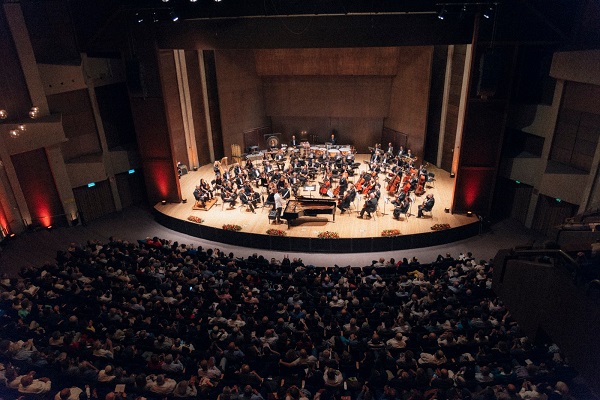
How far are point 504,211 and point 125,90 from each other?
52.6 ft

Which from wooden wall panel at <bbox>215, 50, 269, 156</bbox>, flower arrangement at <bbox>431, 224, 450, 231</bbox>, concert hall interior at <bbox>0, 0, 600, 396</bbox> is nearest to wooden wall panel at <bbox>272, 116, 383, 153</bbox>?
wooden wall panel at <bbox>215, 50, 269, 156</bbox>

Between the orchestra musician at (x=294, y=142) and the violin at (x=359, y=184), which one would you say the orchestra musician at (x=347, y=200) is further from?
the orchestra musician at (x=294, y=142)

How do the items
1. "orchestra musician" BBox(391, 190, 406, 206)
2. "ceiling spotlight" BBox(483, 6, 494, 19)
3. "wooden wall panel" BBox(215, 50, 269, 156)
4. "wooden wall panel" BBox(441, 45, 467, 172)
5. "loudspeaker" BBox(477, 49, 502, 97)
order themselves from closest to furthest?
"ceiling spotlight" BBox(483, 6, 494, 19) < "loudspeaker" BBox(477, 49, 502, 97) < "orchestra musician" BBox(391, 190, 406, 206) < "wooden wall panel" BBox(441, 45, 467, 172) < "wooden wall panel" BBox(215, 50, 269, 156)

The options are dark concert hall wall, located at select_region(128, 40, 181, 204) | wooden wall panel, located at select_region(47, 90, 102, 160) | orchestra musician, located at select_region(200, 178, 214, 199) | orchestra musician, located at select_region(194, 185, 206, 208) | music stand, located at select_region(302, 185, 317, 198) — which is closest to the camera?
dark concert hall wall, located at select_region(128, 40, 181, 204)

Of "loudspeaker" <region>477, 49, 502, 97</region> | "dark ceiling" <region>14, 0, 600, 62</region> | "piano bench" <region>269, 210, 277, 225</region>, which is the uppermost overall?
"dark ceiling" <region>14, 0, 600, 62</region>

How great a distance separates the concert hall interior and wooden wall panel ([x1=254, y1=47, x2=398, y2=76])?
1.19 meters

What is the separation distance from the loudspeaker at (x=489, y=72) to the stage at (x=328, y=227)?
4.63m

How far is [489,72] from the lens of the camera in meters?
13.2

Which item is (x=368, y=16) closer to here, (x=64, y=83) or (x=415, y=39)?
(x=415, y=39)

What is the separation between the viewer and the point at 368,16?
14148 mm

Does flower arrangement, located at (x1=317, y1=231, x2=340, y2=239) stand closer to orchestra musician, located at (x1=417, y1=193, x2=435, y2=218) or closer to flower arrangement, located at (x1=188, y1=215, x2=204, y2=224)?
orchestra musician, located at (x1=417, y1=193, x2=435, y2=218)

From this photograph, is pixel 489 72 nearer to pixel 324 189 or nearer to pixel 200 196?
pixel 324 189

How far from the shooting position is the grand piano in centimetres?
1490

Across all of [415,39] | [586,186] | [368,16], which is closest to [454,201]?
[586,186]
